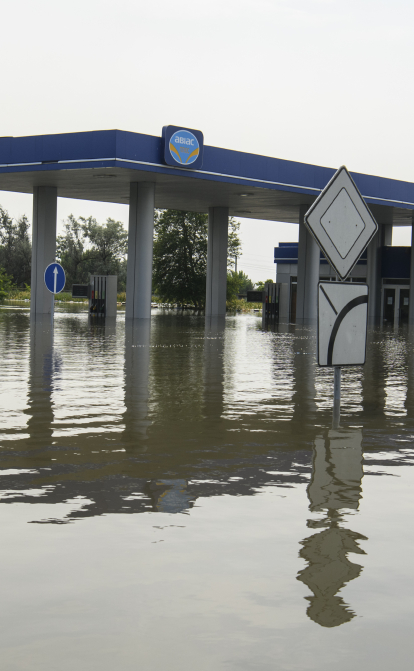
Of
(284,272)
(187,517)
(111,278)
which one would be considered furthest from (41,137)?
(284,272)

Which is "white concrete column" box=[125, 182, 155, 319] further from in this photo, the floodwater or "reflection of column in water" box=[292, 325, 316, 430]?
the floodwater

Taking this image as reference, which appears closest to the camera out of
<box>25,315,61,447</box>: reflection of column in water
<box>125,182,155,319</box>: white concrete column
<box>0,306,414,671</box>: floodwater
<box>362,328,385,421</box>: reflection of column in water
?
<box>0,306,414,671</box>: floodwater

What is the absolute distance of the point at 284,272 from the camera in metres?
66.8

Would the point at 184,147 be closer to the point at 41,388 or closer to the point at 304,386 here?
the point at 304,386

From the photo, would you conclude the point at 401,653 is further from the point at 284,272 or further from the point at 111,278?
the point at 284,272

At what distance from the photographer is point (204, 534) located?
4.69 metres

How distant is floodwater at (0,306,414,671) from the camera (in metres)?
3.23

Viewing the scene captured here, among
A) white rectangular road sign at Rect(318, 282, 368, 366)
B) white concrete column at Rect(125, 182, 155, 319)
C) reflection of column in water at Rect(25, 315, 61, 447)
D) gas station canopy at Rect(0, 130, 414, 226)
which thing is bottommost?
reflection of column in water at Rect(25, 315, 61, 447)

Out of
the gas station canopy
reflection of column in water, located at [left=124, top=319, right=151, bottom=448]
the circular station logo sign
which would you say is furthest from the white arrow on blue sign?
the circular station logo sign

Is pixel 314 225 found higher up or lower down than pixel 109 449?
higher up

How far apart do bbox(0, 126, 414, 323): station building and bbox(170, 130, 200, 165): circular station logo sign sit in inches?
1.6

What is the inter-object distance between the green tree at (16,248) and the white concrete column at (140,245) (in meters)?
76.5

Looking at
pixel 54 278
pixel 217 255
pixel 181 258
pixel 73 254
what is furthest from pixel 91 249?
pixel 54 278

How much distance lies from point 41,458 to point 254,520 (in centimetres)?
245
